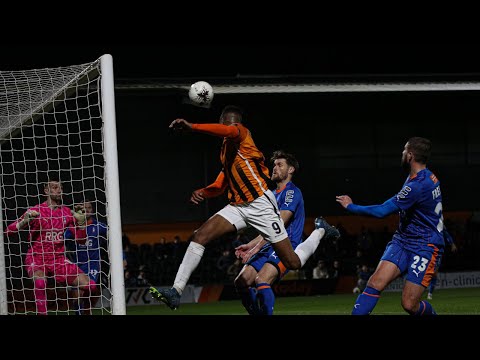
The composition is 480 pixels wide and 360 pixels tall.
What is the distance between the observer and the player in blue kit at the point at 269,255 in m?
7.57

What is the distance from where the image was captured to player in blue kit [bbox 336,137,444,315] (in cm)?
646

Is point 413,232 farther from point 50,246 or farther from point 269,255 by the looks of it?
point 50,246

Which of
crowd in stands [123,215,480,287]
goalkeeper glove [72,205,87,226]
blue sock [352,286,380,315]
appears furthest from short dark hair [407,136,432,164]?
crowd in stands [123,215,480,287]

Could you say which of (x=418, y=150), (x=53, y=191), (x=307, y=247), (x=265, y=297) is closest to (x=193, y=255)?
(x=265, y=297)

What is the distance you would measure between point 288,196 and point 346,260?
1181cm

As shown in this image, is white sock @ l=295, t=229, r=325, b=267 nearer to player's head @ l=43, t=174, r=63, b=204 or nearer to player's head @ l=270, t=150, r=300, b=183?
player's head @ l=270, t=150, r=300, b=183

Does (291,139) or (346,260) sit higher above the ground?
(291,139)

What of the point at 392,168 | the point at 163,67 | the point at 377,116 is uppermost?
the point at 163,67

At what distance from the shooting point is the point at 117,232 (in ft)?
21.6

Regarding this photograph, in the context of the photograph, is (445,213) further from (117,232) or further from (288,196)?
(117,232)

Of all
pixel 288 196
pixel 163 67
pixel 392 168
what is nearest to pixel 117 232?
pixel 288 196

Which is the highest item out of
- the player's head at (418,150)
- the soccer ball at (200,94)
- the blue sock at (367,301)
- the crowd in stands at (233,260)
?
the soccer ball at (200,94)

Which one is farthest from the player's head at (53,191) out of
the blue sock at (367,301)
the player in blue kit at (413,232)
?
the blue sock at (367,301)

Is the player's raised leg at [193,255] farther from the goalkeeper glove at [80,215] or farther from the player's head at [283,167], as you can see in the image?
the goalkeeper glove at [80,215]
